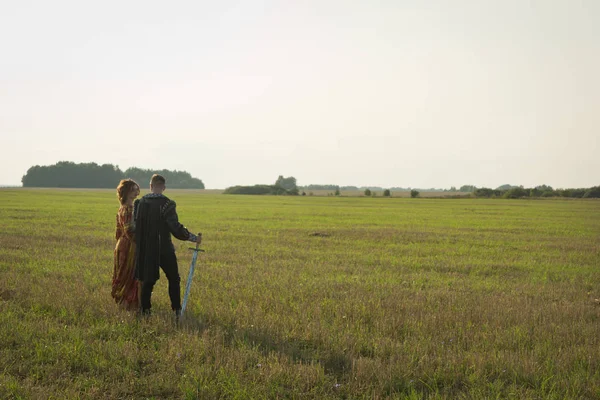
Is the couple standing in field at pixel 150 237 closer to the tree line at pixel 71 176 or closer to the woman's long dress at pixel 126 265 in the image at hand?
the woman's long dress at pixel 126 265

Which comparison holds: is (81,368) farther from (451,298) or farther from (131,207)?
(451,298)

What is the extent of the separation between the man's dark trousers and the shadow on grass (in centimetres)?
37

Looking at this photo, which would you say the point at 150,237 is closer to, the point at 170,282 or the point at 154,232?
the point at 154,232

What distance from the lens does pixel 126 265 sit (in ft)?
27.6

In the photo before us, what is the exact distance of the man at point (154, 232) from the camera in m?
A: 7.76

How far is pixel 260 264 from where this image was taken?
14.1 meters

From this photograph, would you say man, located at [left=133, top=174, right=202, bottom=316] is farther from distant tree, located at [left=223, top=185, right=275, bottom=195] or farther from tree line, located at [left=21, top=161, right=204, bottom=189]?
tree line, located at [left=21, top=161, right=204, bottom=189]

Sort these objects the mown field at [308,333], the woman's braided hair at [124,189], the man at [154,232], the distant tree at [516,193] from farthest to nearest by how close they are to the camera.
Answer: the distant tree at [516,193] < the woman's braided hair at [124,189] < the man at [154,232] < the mown field at [308,333]

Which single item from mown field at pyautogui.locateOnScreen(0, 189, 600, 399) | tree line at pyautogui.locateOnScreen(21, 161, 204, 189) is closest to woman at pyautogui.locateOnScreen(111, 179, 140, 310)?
mown field at pyautogui.locateOnScreen(0, 189, 600, 399)

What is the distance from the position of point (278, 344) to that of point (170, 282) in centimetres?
217

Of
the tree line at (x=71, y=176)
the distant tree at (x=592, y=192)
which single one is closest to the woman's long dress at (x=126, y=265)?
the distant tree at (x=592, y=192)

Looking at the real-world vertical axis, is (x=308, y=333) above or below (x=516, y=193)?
below

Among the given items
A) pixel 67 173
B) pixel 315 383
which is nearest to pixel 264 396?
pixel 315 383

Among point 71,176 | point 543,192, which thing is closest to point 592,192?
point 543,192
